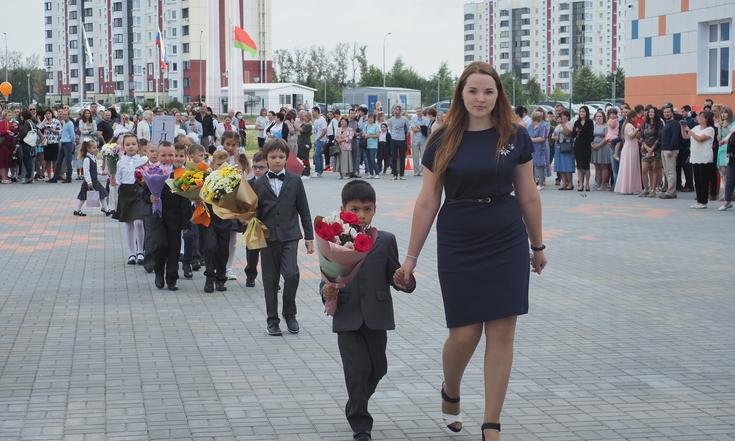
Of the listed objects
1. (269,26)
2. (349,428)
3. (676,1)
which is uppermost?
(269,26)

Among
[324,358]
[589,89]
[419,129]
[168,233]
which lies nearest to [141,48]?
[589,89]

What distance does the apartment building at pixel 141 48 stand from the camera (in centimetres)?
12694

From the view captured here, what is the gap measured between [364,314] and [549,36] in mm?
168145

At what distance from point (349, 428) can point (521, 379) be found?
5.62ft

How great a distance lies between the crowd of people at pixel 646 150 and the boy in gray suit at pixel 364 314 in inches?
604

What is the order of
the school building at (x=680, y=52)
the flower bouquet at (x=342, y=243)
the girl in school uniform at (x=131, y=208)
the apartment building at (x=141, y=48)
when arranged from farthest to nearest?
the apartment building at (x=141, y=48) < the school building at (x=680, y=52) < the girl in school uniform at (x=131, y=208) < the flower bouquet at (x=342, y=243)

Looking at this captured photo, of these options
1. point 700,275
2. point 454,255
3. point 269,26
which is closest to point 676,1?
point 700,275

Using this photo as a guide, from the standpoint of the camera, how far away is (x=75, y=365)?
8188 millimetres

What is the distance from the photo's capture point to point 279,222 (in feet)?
30.6

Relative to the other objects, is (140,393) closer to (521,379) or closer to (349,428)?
(349,428)

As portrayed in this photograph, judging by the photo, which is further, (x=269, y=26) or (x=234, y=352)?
(x=269, y=26)

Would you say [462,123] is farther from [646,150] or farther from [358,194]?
[646,150]

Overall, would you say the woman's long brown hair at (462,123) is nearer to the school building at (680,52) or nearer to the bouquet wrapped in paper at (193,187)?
the bouquet wrapped in paper at (193,187)

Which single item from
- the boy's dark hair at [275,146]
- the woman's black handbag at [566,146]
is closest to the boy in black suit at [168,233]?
the boy's dark hair at [275,146]
